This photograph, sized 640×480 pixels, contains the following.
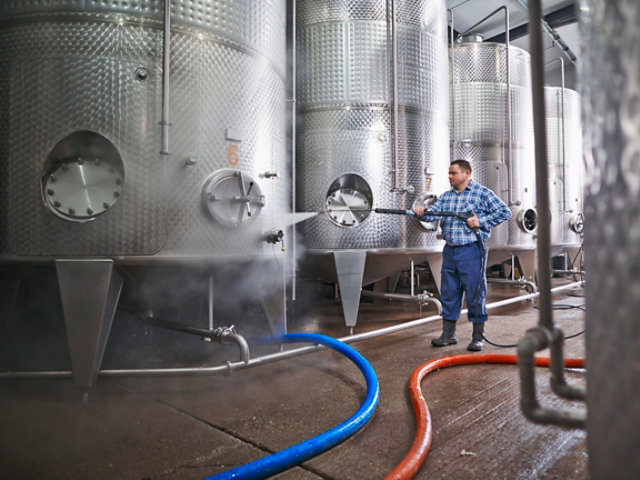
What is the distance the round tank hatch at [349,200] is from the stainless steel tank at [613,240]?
3.36m

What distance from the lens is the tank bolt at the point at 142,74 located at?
238cm

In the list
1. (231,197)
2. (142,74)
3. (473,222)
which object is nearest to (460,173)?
(473,222)

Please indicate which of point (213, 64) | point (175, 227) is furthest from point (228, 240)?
point (213, 64)

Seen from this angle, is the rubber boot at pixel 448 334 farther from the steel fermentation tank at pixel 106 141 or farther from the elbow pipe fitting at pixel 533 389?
the elbow pipe fitting at pixel 533 389

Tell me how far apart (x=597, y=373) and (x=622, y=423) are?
2.4 inches

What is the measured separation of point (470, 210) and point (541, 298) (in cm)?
288

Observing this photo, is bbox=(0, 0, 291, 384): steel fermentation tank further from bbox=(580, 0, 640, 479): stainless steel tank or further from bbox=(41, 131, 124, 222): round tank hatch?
bbox=(580, 0, 640, 479): stainless steel tank

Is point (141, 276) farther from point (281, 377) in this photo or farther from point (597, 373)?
point (597, 373)

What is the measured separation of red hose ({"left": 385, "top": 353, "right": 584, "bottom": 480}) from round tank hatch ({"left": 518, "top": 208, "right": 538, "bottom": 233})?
3.95 m

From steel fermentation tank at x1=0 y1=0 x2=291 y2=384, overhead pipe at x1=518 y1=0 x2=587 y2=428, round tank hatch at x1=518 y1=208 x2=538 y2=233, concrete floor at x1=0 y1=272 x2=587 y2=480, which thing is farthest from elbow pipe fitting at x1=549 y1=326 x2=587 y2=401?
round tank hatch at x1=518 y1=208 x2=538 y2=233

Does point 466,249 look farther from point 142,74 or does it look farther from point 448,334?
point 142,74

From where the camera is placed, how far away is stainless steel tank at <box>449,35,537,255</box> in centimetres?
610

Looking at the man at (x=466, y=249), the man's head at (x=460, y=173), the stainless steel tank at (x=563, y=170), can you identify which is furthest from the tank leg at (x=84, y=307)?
the stainless steel tank at (x=563, y=170)

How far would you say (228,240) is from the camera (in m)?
2.67
